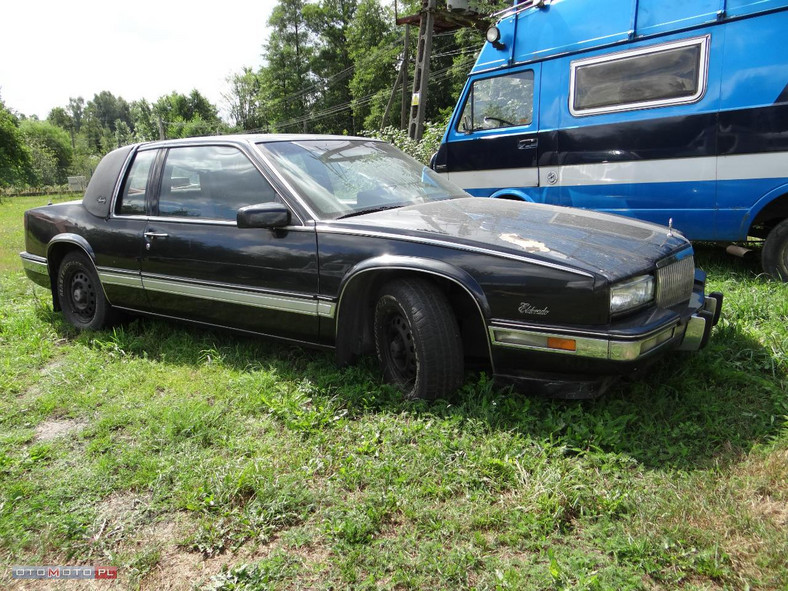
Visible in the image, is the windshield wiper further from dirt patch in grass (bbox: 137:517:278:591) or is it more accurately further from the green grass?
dirt patch in grass (bbox: 137:517:278:591)

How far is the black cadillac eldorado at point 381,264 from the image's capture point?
2.78 metres

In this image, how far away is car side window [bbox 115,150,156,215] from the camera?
4504mm

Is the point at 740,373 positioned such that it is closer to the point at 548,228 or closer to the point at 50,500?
the point at 548,228

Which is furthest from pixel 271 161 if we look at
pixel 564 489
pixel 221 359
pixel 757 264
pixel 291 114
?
pixel 291 114

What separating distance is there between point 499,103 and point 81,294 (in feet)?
15.2

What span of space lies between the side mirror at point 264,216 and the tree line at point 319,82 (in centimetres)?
2907

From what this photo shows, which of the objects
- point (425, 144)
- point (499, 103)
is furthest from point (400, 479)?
point (425, 144)

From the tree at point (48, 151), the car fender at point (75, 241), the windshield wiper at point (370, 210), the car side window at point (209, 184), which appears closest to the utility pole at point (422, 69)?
the car fender at point (75, 241)

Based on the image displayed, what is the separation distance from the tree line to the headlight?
29.6 m

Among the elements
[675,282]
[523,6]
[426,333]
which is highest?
[523,6]

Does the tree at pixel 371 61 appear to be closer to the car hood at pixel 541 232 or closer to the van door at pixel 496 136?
the van door at pixel 496 136

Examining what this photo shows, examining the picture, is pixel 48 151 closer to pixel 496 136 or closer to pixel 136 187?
pixel 496 136

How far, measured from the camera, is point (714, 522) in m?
2.18

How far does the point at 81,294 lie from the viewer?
5.07 meters
